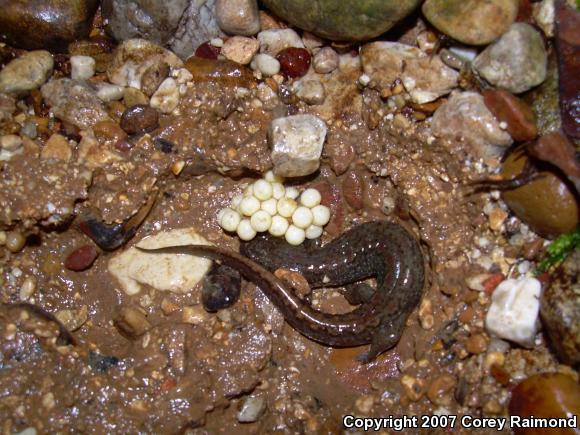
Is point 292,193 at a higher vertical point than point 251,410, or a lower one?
higher

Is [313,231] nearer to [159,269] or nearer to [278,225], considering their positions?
[278,225]

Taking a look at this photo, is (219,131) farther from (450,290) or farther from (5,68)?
(450,290)

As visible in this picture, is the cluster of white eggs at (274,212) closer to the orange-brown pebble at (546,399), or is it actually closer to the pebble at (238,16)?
the pebble at (238,16)

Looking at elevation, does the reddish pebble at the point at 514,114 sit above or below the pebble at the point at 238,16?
above

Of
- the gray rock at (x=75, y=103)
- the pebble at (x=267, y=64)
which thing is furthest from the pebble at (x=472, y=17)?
the gray rock at (x=75, y=103)

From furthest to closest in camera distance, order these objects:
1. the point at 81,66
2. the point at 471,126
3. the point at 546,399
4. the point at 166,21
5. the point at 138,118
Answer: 1. the point at 81,66
2. the point at 166,21
3. the point at 138,118
4. the point at 471,126
5. the point at 546,399

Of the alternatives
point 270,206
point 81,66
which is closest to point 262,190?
point 270,206

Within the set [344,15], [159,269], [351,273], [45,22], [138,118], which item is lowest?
[159,269]

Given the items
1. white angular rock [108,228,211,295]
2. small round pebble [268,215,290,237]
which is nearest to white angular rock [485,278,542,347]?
small round pebble [268,215,290,237]
